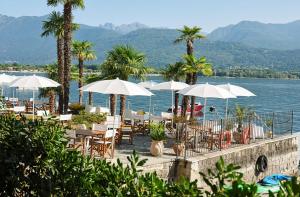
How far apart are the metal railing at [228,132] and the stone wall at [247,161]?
368 millimetres

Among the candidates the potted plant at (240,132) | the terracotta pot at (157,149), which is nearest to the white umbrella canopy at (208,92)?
the potted plant at (240,132)

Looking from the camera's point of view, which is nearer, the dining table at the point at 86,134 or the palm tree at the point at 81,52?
the dining table at the point at 86,134

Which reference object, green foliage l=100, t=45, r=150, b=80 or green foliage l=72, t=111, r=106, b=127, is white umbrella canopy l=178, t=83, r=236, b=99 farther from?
green foliage l=100, t=45, r=150, b=80

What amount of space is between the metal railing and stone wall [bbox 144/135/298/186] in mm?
368

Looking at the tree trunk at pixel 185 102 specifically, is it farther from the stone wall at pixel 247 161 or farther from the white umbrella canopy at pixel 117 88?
the white umbrella canopy at pixel 117 88

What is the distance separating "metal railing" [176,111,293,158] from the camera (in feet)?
48.9

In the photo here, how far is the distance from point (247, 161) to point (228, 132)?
57.6 inches

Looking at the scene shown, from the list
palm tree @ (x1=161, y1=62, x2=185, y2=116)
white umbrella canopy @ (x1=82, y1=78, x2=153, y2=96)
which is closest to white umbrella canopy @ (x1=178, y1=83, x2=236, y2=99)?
white umbrella canopy @ (x1=82, y1=78, x2=153, y2=96)

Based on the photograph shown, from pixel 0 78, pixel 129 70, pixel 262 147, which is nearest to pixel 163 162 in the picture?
pixel 262 147

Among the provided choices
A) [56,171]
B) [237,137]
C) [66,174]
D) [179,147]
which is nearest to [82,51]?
[237,137]

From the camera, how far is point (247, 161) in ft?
55.3

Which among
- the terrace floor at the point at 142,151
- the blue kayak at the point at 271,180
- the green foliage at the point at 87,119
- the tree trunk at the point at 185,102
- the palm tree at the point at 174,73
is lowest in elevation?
the blue kayak at the point at 271,180

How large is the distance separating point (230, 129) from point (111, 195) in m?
13.8

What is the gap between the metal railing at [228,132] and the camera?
48.9 feet
